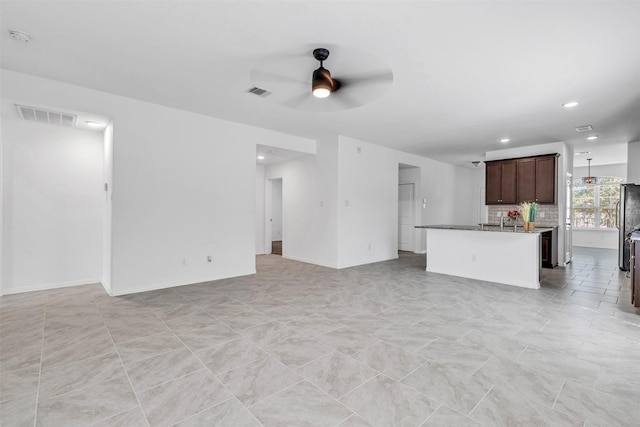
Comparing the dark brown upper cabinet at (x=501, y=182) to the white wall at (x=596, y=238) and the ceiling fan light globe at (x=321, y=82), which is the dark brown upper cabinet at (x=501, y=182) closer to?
the white wall at (x=596, y=238)

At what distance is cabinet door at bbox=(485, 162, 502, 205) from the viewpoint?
7.11 metres

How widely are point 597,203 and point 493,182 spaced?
5450 mm

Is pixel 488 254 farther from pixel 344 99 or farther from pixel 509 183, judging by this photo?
pixel 344 99

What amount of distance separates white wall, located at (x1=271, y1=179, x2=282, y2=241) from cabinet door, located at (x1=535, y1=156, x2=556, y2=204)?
6.43 m

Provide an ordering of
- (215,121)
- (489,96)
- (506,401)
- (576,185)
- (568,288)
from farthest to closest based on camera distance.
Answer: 1. (576,185)
2. (215,121)
3. (568,288)
4. (489,96)
5. (506,401)

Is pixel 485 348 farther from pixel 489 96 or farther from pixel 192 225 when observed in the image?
pixel 192 225

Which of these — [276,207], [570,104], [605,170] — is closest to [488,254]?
[570,104]

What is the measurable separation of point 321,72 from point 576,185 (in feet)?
36.3

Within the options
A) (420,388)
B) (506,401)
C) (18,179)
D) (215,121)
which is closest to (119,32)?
(215,121)

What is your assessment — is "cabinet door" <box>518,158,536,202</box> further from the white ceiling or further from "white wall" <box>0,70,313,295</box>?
"white wall" <box>0,70,313,295</box>

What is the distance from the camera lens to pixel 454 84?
3650 mm

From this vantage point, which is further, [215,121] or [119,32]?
[215,121]

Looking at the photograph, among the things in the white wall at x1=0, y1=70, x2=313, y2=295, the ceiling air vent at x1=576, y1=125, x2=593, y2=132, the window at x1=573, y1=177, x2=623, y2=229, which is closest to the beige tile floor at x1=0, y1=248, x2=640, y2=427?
the white wall at x1=0, y1=70, x2=313, y2=295

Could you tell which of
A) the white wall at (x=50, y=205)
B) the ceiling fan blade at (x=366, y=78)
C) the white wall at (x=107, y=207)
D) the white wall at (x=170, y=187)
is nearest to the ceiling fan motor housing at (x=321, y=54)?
the ceiling fan blade at (x=366, y=78)
